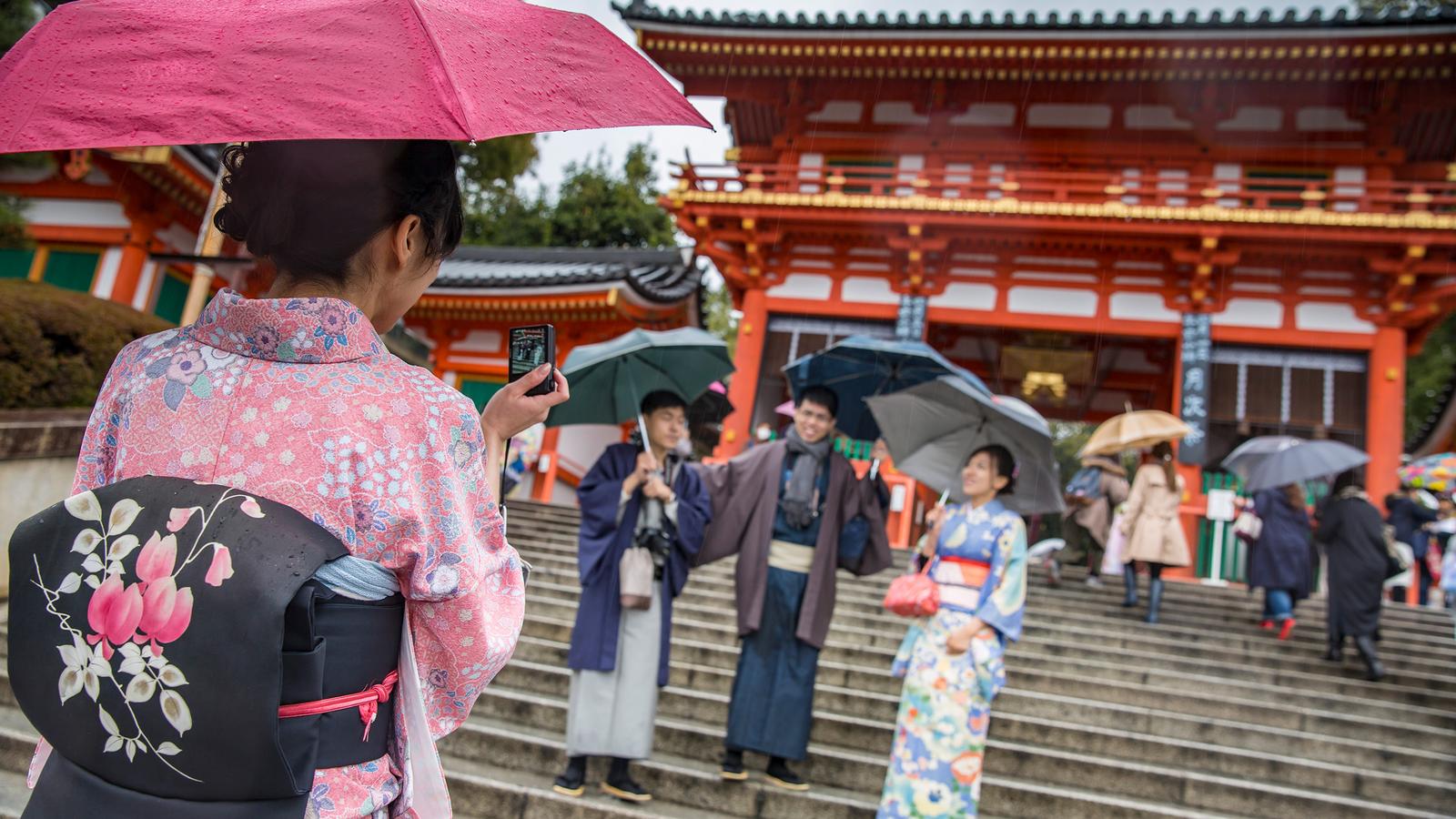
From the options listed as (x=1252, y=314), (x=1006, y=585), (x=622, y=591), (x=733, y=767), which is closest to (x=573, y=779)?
(x=733, y=767)

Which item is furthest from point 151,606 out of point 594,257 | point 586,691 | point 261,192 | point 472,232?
point 472,232

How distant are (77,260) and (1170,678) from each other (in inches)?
508

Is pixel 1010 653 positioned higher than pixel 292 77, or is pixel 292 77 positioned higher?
pixel 292 77

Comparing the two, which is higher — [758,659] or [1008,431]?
[1008,431]

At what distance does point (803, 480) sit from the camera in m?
4.62

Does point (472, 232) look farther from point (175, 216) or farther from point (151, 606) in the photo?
point (151, 606)

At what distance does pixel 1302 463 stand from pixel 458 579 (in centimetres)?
751

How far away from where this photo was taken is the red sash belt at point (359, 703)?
112cm

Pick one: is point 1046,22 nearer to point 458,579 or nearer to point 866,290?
point 866,290

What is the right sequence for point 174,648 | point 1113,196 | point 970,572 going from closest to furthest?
point 174,648 < point 970,572 < point 1113,196

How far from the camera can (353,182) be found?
1.29 meters

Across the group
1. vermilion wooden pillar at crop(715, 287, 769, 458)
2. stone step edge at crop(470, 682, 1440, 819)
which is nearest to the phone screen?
stone step edge at crop(470, 682, 1440, 819)

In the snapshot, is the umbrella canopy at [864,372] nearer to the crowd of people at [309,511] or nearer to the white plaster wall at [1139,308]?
the crowd of people at [309,511]

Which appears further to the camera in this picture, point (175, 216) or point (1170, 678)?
point (175, 216)
